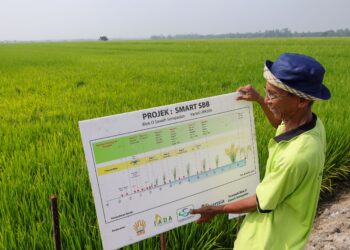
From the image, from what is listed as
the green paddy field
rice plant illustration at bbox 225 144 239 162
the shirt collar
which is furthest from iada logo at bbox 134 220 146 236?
the shirt collar

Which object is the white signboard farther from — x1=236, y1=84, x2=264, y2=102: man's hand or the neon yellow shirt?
the neon yellow shirt

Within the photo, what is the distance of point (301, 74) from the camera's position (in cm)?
123

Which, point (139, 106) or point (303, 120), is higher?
point (303, 120)

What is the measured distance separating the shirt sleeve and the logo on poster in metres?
0.31

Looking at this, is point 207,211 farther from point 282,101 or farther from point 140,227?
point 282,101

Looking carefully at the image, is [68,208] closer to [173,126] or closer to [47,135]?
[173,126]

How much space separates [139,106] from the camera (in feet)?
15.0

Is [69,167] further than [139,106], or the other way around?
[139,106]

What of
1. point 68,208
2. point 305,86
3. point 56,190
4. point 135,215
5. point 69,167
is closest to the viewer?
point 305,86

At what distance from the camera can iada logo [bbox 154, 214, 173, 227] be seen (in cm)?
142

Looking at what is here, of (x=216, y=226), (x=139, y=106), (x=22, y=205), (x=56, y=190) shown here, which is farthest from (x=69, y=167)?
(x=139, y=106)

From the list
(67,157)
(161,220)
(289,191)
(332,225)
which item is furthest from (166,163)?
(332,225)

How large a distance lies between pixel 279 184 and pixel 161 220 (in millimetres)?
495

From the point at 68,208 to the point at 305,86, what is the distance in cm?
139
